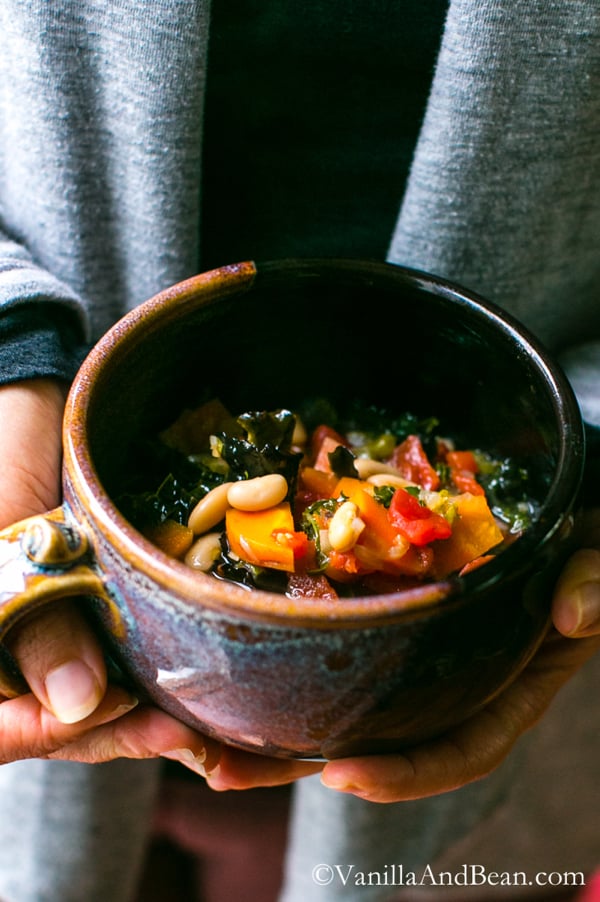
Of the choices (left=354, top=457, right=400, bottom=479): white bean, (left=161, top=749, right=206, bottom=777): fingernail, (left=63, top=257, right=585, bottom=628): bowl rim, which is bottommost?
(left=161, top=749, right=206, bottom=777): fingernail

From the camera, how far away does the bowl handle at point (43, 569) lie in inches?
22.5

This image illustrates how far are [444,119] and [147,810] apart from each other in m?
1.25

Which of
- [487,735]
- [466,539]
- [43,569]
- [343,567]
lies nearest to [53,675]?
[43,569]

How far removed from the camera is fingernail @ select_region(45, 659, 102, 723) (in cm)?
65

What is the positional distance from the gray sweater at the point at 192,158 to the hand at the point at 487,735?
343mm

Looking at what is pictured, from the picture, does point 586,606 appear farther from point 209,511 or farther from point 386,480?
point 209,511

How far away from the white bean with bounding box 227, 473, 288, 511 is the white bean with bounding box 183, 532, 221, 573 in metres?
0.04

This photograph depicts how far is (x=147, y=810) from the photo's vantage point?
1.50 metres

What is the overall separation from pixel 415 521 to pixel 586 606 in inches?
6.1

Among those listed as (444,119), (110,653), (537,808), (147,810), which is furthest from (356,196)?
(537,808)

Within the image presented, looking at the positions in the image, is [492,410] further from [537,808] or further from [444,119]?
[537,808]

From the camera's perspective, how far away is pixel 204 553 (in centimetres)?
71

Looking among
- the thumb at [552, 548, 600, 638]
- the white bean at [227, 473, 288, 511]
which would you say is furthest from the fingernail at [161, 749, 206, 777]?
the thumb at [552, 548, 600, 638]

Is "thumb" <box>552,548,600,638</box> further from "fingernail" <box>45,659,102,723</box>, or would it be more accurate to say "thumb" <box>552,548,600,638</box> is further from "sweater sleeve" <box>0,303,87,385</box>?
"sweater sleeve" <box>0,303,87,385</box>
